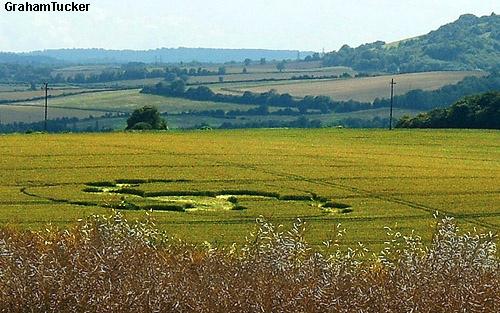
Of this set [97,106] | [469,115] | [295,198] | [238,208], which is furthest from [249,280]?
[97,106]

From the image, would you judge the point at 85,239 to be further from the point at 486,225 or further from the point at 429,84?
the point at 429,84

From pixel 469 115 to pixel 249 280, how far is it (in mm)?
75069

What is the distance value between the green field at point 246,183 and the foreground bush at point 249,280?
12.0m

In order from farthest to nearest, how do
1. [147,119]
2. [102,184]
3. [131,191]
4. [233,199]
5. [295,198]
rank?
[147,119] → [102,184] → [131,191] → [295,198] → [233,199]

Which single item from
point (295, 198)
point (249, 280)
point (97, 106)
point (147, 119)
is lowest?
point (97, 106)

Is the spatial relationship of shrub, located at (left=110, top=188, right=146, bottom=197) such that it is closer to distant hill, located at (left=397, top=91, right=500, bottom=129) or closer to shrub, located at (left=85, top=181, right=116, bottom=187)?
shrub, located at (left=85, top=181, right=116, bottom=187)

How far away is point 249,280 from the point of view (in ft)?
45.7

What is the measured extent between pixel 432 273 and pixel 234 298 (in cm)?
292

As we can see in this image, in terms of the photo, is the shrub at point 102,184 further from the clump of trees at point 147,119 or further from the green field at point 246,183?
the clump of trees at point 147,119

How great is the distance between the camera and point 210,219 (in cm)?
3120

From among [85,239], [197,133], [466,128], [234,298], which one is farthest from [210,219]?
[466,128]

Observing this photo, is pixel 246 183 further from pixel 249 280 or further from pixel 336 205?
pixel 249 280

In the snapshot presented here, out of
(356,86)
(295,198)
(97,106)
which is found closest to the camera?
(295,198)

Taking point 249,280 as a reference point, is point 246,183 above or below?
below
